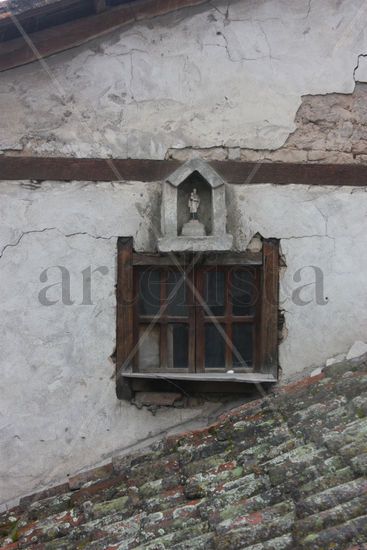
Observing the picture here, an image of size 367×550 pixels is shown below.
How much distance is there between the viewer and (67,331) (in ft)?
15.2

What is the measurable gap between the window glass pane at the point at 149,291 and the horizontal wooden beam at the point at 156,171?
73 centimetres

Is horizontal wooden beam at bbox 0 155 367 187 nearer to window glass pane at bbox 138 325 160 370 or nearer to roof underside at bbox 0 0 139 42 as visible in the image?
roof underside at bbox 0 0 139 42

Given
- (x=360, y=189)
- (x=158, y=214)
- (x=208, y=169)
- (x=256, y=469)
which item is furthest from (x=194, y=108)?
(x=256, y=469)

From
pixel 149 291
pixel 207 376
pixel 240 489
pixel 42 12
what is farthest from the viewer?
pixel 149 291

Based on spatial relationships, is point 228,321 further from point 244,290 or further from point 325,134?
point 325,134

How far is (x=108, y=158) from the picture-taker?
4.69 m

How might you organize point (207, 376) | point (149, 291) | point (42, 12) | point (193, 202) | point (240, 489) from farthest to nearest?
point (149, 291), point (193, 202), point (207, 376), point (42, 12), point (240, 489)

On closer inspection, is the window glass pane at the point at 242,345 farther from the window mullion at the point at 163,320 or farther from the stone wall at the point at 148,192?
the window mullion at the point at 163,320

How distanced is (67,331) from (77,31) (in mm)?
2238

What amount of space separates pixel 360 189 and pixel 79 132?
2.22m

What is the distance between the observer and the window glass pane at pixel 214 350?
485 cm

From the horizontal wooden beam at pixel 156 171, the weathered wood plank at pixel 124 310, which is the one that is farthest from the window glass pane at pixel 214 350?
the horizontal wooden beam at pixel 156 171

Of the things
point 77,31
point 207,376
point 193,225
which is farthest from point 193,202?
point 77,31

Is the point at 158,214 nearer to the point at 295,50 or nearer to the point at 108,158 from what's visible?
the point at 108,158
